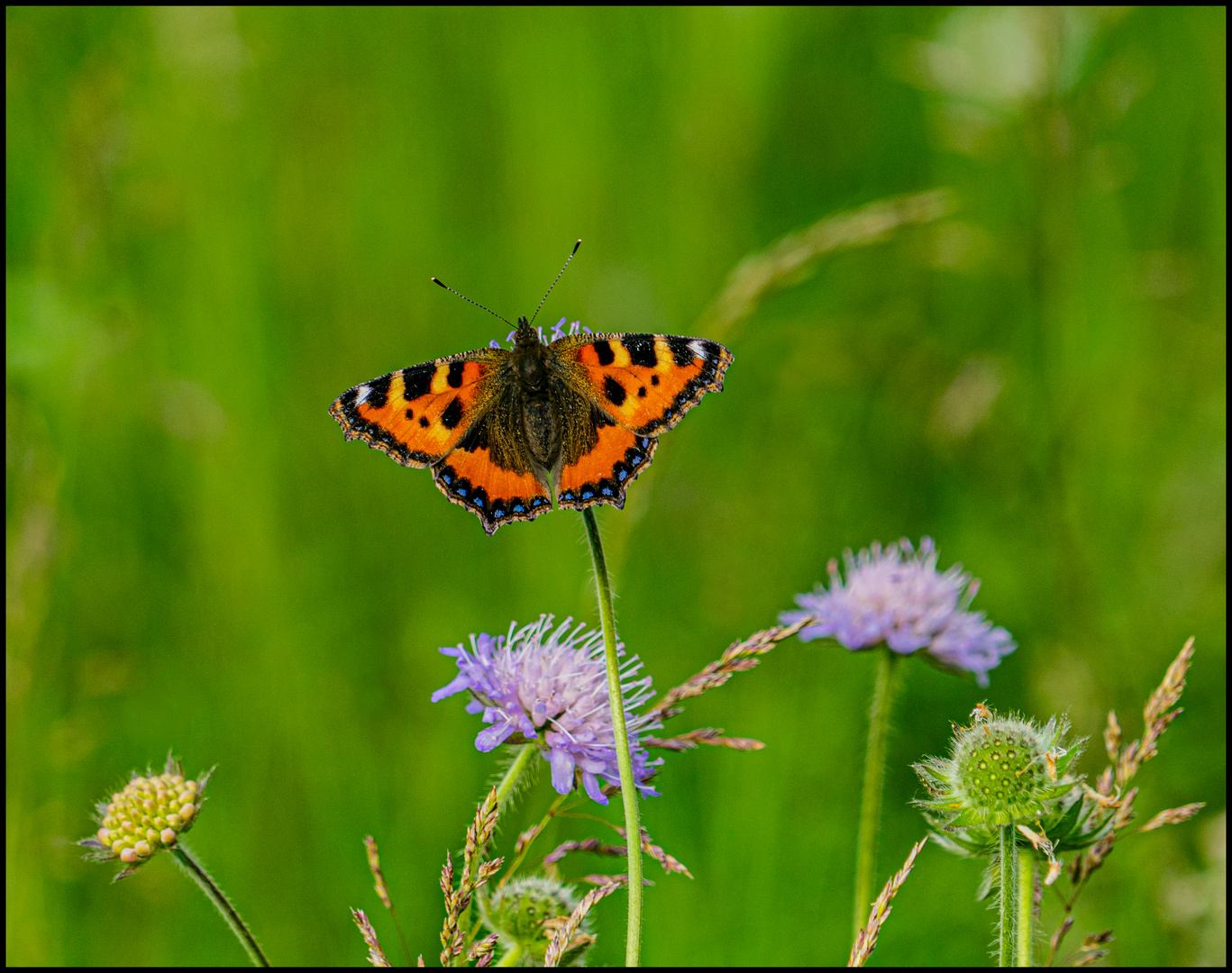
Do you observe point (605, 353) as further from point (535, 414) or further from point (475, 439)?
point (475, 439)

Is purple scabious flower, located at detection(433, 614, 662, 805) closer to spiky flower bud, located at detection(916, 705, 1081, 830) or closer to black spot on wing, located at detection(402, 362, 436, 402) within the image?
spiky flower bud, located at detection(916, 705, 1081, 830)

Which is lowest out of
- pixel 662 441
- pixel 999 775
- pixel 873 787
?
pixel 999 775

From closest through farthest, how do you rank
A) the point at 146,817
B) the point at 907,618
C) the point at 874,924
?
the point at 874,924
the point at 146,817
the point at 907,618

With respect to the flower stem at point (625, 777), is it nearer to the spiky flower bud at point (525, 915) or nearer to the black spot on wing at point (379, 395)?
the spiky flower bud at point (525, 915)

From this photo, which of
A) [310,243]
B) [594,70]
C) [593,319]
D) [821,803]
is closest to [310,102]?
[310,243]

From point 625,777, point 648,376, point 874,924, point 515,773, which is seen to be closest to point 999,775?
point 874,924

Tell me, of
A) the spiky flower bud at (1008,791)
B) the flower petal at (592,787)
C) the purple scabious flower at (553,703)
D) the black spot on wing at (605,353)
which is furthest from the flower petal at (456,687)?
the black spot on wing at (605,353)
